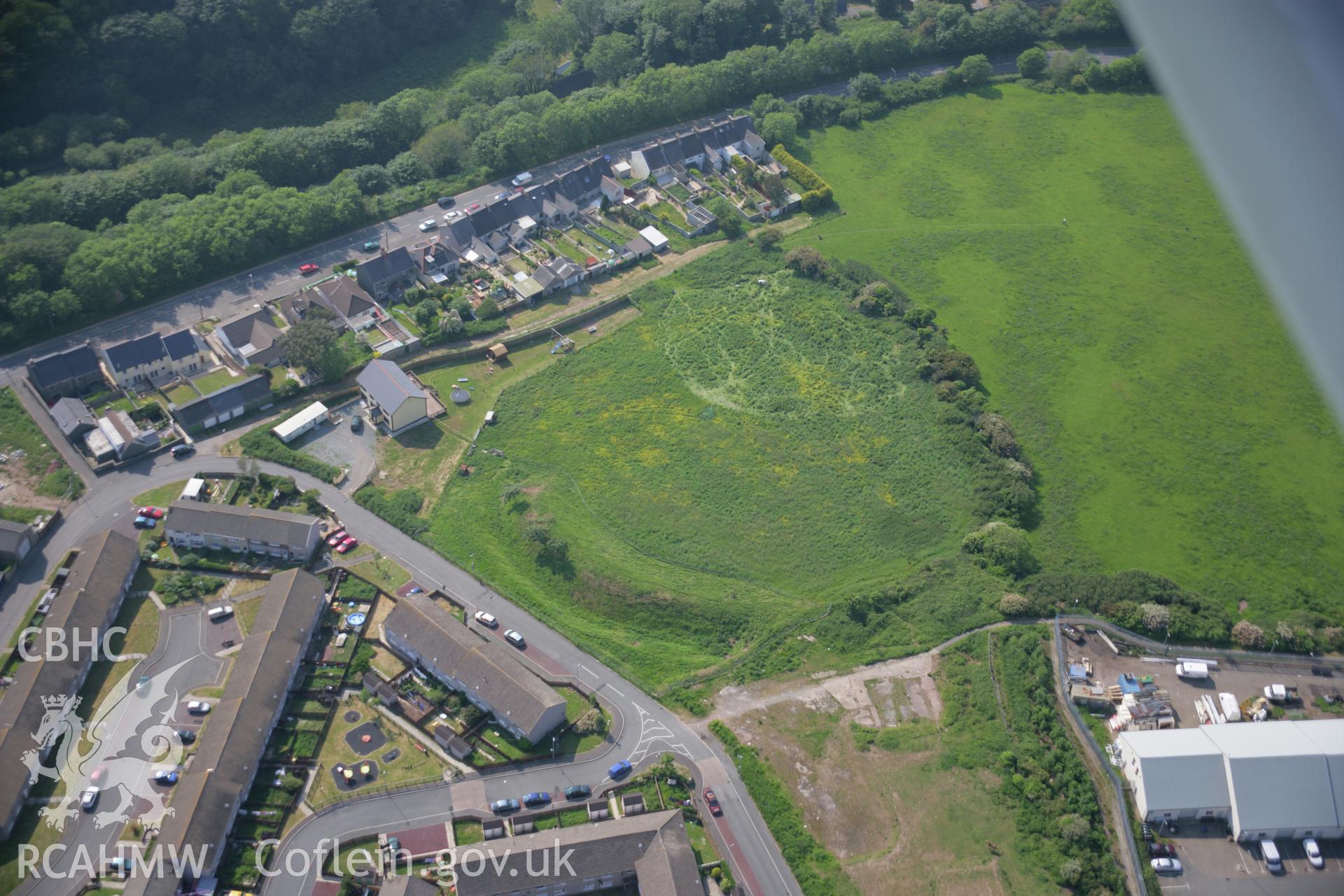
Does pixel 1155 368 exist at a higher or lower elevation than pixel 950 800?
higher

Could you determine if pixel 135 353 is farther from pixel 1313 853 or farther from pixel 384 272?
pixel 1313 853

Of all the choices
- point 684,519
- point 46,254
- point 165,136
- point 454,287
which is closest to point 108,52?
point 165,136

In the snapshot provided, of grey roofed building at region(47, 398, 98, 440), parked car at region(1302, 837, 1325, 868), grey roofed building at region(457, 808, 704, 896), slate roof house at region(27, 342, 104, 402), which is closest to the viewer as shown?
grey roofed building at region(457, 808, 704, 896)

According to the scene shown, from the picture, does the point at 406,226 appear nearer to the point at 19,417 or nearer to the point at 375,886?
the point at 19,417

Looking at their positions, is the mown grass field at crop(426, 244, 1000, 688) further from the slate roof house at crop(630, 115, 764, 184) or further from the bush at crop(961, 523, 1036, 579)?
the slate roof house at crop(630, 115, 764, 184)

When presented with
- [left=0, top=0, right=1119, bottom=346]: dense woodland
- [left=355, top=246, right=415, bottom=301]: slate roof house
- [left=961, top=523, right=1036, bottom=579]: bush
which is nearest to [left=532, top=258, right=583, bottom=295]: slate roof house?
[left=355, top=246, right=415, bottom=301]: slate roof house

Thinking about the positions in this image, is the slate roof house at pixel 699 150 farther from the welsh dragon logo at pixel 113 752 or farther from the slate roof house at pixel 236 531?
the welsh dragon logo at pixel 113 752
